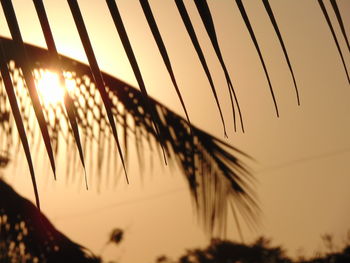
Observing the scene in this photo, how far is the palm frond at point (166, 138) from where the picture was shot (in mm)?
1306

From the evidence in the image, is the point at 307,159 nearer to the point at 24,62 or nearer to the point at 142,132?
the point at 142,132

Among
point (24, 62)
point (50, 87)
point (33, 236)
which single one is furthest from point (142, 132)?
point (24, 62)

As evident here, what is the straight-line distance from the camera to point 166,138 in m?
1.41

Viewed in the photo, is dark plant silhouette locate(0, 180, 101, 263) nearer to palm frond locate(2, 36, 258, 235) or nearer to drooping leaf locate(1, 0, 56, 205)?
palm frond locate(2, 36, 258, 235)

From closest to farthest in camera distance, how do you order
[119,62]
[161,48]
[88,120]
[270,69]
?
[161,48] < [88,120] < [119,62] < [270,69]

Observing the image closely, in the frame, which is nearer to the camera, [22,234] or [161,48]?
[161,48]

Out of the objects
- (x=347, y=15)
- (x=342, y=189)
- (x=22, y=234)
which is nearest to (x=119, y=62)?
(x=22, y=234)

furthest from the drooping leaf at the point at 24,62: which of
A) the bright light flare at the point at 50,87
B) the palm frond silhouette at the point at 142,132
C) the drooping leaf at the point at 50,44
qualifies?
the bright light flare at the point at 50,87

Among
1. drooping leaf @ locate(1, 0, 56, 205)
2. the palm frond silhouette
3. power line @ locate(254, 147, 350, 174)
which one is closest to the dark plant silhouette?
the palm frond silhouette

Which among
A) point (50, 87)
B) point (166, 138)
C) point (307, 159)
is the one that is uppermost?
point (50, 87)

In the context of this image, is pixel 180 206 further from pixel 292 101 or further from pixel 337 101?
pixel 337 101

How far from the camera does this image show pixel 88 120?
1335mm

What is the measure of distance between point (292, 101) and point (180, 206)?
0.79m

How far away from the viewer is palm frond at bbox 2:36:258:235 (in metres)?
1.31
